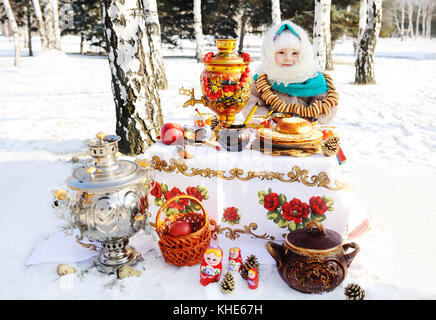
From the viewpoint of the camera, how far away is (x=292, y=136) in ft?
8.30

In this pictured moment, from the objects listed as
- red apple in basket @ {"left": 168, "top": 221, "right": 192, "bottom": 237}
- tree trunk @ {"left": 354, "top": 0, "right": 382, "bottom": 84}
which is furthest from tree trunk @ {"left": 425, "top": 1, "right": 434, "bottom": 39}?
red apple in basket @ {"left": 168, "top": 221, "right": 192, "bottom": 237}

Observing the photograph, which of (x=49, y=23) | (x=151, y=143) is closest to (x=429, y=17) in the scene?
(x=49, y=23)

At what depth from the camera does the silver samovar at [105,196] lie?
2266 millimetres

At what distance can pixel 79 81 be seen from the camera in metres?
12.0

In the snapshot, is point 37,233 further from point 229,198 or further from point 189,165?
point 229,198

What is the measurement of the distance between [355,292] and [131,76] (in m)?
3.40

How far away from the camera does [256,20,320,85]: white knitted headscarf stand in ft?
10.3

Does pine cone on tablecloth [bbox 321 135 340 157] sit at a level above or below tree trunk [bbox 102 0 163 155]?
below

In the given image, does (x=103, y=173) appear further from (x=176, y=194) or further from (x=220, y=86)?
(x=220, y=86)

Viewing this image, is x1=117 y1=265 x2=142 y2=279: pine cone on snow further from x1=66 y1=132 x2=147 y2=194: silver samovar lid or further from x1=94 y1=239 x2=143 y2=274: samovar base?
x1=66 y1=132 x2=147 y2=194: silver samovar lid

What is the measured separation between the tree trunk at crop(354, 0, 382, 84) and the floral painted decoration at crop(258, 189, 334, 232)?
29.6ft

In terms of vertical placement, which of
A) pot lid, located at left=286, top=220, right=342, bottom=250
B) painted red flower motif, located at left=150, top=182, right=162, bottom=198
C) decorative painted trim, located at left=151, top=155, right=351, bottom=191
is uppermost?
decorative painted trim, located at left=151, top=155, right=351, bottom=191

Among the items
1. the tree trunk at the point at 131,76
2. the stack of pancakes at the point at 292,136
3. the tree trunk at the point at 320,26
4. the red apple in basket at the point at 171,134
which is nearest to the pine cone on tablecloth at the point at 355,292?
the stack of pancakes at the point at 292,136

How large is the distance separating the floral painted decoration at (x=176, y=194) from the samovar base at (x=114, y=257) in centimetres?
41
